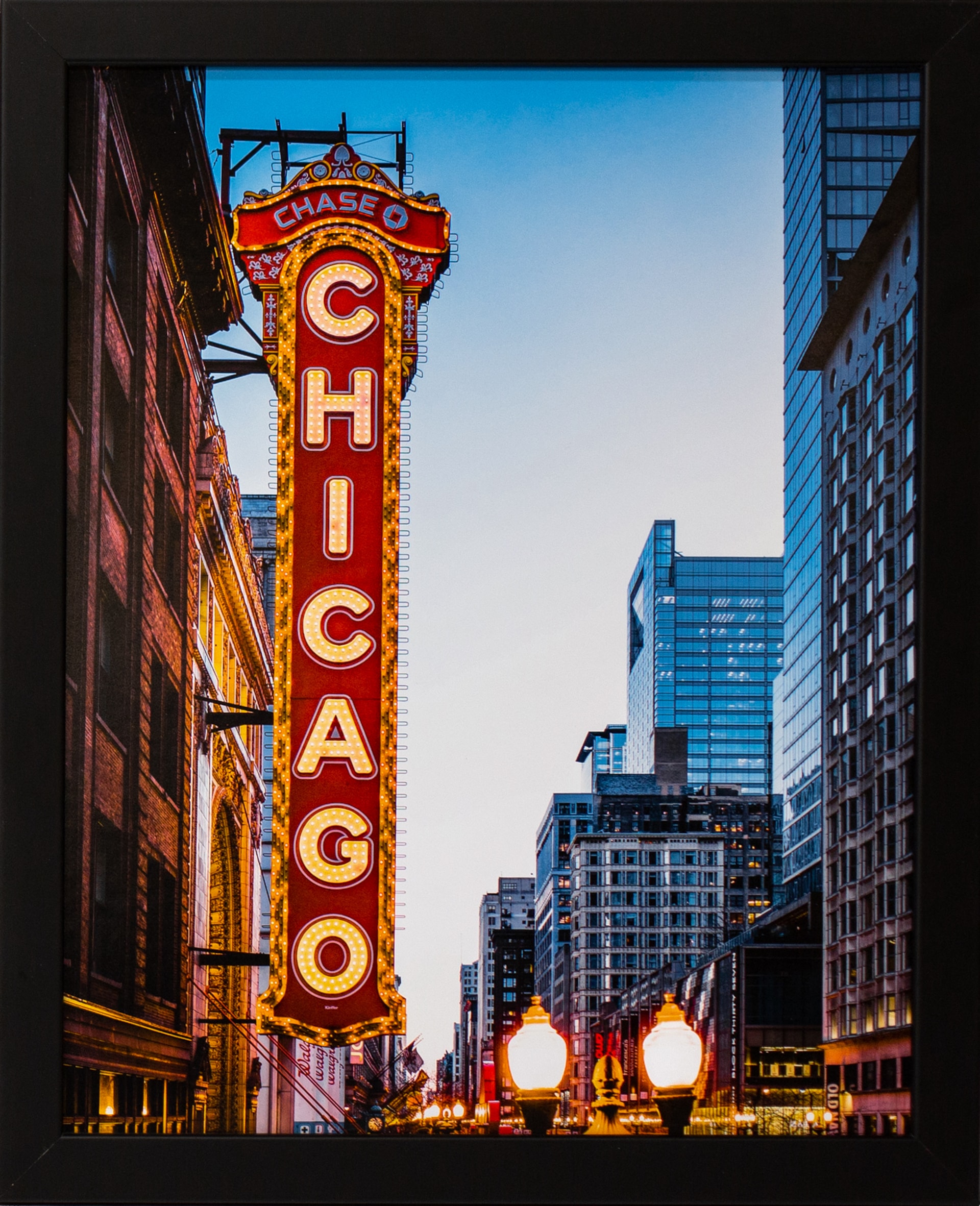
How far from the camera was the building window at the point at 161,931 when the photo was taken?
15164mm

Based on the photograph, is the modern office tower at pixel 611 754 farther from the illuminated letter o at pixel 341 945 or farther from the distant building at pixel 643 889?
the illuminated letter o at pixel 341 945

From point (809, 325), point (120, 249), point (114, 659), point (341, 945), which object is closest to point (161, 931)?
point (341, 945)

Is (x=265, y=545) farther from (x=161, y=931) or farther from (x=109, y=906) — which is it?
(x=109, y=906)

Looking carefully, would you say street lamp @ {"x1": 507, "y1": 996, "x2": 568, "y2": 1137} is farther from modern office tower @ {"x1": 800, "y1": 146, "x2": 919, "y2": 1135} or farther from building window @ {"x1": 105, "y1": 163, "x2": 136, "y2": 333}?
building window @ {"x1": 105, "y1": 163, "x2": 136, "y2": 333}

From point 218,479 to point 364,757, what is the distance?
558cm

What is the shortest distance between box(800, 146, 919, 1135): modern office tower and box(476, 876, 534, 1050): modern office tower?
95.1m

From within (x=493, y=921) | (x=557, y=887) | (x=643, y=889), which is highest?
(x=557, y=887)

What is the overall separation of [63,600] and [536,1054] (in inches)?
206

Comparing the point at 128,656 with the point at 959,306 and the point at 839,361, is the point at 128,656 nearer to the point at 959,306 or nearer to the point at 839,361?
the point at 959,306

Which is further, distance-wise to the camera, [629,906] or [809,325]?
[629,906]

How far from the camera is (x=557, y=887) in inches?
2399

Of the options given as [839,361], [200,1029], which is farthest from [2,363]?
[839,361]

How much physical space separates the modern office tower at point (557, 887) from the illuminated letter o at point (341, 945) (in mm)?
27149

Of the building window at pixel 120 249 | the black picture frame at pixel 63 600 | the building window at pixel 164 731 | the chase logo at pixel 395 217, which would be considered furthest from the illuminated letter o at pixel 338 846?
the chase logo at pixel 395 217
